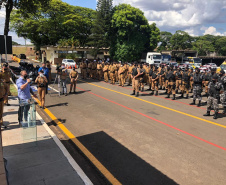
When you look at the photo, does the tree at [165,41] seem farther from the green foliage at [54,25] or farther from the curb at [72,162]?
the curb at [72,162]

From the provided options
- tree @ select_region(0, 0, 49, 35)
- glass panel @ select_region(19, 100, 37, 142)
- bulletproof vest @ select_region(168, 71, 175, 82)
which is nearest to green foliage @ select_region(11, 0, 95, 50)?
tree @ select_region(0, 0, 49, 35)

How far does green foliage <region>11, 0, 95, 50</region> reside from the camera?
46.3 m

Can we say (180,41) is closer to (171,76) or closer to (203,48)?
(203,48)

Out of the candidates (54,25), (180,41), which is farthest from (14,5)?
(180,41)

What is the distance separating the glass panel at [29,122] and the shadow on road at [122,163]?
1.41 meters

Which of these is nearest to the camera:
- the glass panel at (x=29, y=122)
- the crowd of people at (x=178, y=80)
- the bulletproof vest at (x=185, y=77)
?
the glass panel at (x=29, y=122)

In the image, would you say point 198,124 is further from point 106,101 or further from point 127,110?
point 106,101

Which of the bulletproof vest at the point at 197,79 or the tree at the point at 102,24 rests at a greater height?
the tree at the point at 102,24

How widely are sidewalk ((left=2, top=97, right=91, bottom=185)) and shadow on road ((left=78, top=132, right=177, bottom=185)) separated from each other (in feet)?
2.50

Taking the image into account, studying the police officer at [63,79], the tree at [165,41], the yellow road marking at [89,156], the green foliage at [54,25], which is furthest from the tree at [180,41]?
the yellow road marking at [89,156]

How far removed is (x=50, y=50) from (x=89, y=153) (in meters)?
42.4

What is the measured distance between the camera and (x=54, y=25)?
47.2m

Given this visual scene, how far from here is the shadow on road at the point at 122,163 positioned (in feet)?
14.4

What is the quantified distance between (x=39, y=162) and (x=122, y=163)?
1958mm
